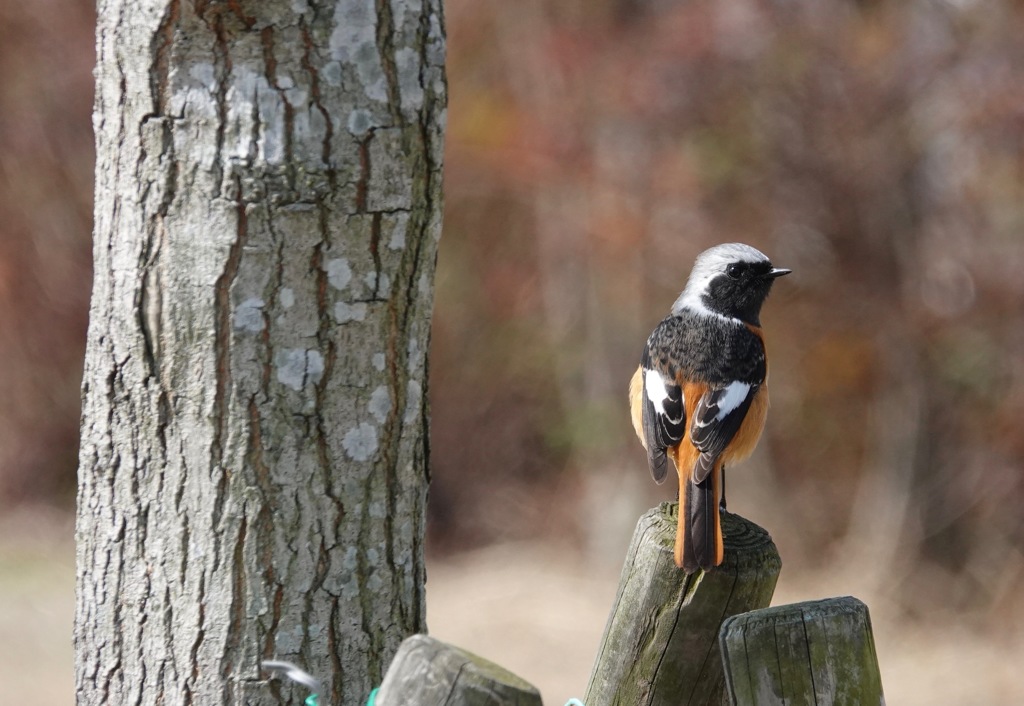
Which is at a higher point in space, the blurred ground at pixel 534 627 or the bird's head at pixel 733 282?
the bird's head at pixel 733 282

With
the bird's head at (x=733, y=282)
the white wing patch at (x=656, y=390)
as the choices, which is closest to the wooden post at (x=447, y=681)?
the white wing patch at (x=656, y=390)

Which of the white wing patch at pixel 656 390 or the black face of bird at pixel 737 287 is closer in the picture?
the white wing patch at pixel 656 390

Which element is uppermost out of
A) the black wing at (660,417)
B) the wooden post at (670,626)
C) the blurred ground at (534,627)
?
the black wing at (660,417)

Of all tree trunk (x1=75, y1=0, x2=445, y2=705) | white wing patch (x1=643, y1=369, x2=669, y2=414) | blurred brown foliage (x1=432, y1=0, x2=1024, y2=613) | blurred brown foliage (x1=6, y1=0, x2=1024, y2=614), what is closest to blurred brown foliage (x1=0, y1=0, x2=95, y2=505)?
blurred brown foliage (x1=6, y1=0, x2=1024, y2=614)

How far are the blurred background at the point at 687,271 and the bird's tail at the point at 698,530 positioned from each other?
191 inches

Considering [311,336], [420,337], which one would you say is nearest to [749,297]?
[420,337]

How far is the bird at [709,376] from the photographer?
13.1 ft

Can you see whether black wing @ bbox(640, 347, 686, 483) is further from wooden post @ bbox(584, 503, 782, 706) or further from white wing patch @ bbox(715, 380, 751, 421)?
wooden post @ bbox(584, 503, 782, 706)

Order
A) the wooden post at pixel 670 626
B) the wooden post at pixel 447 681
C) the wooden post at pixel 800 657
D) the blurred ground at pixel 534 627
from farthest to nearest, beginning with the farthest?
1. the blurred ground at pixel 534 627
2. the wooden post at pixel 670 626
3. the wooden post at pixel 800 657
4. the wooden post at pixel 447 681

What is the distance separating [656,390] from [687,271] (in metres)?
5.10

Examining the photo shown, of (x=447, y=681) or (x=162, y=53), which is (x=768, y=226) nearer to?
(x=162, y=53)

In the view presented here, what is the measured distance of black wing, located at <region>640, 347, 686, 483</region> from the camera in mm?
4031

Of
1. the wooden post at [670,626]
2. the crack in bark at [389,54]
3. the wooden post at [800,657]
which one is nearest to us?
the wooden post at [800,657]

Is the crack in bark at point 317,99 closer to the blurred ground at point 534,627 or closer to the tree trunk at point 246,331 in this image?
the tree trunk at point 246,331
